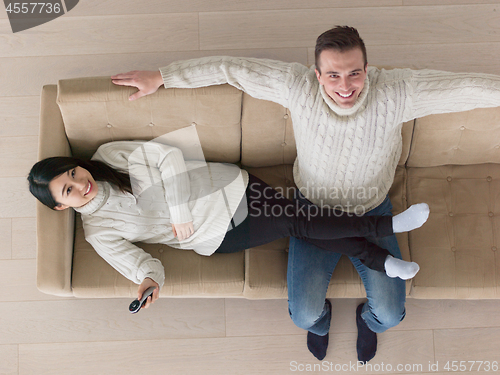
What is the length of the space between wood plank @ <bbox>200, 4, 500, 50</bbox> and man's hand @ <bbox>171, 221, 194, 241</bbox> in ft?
3.35

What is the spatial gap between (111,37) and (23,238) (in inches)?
43.8

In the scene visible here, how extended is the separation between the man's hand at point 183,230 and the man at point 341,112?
41 cm

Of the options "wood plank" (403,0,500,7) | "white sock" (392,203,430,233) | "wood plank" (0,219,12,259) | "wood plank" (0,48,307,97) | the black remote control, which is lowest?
"wood plank" (0,219,12,259)

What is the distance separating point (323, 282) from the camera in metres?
1.53

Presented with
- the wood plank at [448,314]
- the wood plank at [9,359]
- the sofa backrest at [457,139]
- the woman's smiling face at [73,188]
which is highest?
the sofa backrest at [457,139]

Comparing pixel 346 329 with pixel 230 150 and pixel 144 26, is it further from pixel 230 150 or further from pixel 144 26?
pixel 144 26

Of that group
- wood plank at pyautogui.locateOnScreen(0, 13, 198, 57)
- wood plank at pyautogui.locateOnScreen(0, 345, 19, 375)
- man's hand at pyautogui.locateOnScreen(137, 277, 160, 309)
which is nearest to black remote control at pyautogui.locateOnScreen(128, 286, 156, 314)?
man's hand at pyautogui.locateOnScreen(137, 277, 160, 309)

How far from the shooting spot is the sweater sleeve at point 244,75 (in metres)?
1.34

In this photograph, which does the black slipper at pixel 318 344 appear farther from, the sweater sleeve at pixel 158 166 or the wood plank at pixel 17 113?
the wood plank at pixel 17 113

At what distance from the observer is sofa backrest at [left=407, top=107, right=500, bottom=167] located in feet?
4.90

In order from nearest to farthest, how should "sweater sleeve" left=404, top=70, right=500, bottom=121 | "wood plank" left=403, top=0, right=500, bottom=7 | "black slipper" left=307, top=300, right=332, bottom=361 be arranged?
"sweater sleeve" left=404, top=70, right=500, bottom=121, "black slipper" left=307, top=300, right=332, bottom=361, "wood plank" left=403, top=0, right=500, bottom=7

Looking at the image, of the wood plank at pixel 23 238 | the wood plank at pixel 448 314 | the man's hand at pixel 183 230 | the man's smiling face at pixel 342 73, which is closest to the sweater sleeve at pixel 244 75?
the man's smiling face at pixel 342 73

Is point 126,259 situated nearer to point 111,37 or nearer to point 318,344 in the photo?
point 318,344

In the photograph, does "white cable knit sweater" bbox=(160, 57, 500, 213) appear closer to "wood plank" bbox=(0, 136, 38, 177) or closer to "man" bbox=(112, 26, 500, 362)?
"man" bbox=(112, 26, 500, 362)
